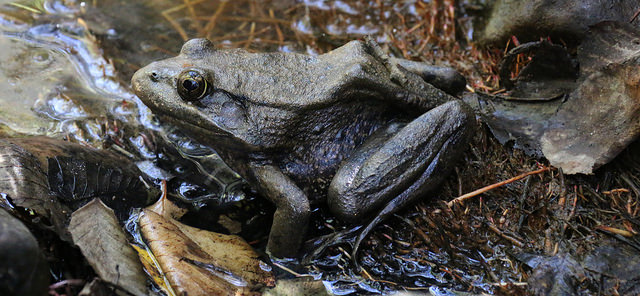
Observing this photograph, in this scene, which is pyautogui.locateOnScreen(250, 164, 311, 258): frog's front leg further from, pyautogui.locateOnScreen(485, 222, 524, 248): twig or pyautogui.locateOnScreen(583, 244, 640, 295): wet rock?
pyautogui.locateOnScreen(583, 244, 640, 295): wet rock

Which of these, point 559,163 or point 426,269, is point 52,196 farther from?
point 559,163

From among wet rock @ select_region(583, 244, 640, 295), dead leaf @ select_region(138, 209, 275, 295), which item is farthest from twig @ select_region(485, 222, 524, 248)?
dead leaf @ select_region(138, 209, 275, 295)

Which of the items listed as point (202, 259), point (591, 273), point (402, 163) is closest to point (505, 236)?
point (591, 273)

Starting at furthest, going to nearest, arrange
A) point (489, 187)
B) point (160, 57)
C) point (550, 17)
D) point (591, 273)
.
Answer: point (160, 57) → point (550, 17) → point (489, 187) → point (591, 273)

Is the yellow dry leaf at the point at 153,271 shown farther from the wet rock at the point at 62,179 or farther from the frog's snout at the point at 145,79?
the frog's snout at the point at 145,79

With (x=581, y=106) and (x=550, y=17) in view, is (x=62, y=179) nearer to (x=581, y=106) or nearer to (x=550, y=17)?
(x=581, y=106)

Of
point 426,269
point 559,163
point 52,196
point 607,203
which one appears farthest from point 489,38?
point 52,196

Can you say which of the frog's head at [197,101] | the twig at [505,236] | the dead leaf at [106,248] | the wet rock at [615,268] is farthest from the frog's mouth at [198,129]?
the wet rock at [615,268]
